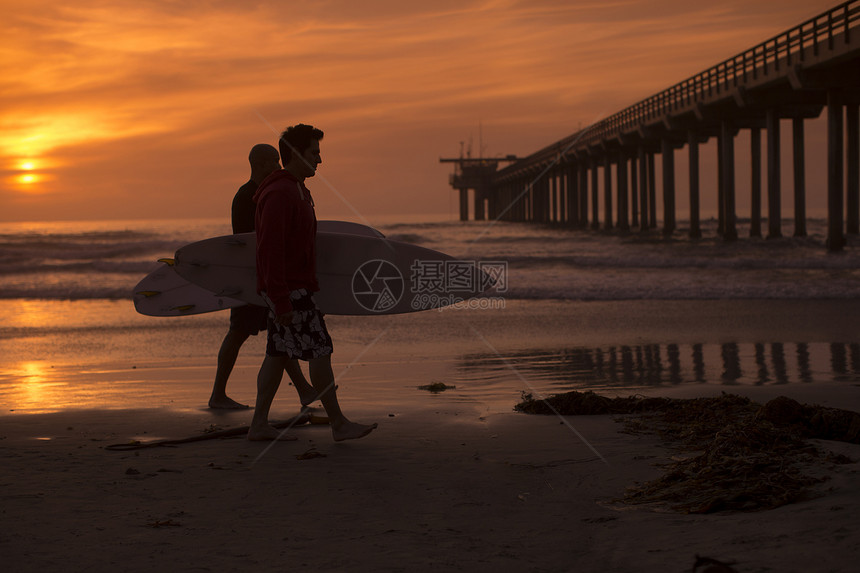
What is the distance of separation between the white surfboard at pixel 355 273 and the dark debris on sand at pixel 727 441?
0.87 metres

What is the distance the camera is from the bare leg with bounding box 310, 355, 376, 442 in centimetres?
384

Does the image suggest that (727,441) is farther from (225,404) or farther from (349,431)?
(225,404)

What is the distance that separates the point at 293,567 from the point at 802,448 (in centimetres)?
220

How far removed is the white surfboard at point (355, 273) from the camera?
4.54 m

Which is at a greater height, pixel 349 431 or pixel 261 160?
pixel 261 160

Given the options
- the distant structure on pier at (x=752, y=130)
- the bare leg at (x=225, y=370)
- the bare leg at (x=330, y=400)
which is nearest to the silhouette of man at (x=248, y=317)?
the bare leg at (x=225, y=370)

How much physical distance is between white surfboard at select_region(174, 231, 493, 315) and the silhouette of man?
9.1 inches

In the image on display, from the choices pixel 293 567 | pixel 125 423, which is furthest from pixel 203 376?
pixel 293 567

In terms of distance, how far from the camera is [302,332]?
3785 millimetres

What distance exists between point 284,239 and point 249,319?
1259 mm

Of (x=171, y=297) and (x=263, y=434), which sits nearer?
(x=263, y=434)

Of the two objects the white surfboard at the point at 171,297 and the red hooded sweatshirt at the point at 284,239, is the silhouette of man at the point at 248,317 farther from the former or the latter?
the red hooded sweatshirt at the point at 284,239

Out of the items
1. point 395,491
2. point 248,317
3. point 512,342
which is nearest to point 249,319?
point 248,317

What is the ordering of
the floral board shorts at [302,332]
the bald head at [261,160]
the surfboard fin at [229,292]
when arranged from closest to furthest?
the floral board shorts at [302,332] → the surfboard fin at [229,292] → the bald head at [261,160]
